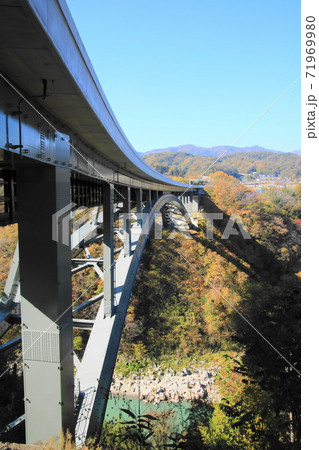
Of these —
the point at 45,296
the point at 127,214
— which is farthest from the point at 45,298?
the point at 127,214

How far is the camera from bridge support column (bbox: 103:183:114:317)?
714 centimetres

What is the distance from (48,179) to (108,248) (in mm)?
4050

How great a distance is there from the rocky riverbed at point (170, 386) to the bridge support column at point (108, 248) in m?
9.16

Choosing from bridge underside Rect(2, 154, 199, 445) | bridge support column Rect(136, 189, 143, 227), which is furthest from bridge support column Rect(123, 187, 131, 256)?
bridge underside Rect(2, 154, 199, 445)

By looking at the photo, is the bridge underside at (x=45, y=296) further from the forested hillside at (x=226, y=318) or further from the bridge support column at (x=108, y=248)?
the bridge support column at (x=108, y=248)

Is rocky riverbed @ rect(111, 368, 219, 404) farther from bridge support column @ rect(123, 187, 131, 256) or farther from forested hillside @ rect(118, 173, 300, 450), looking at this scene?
bridge support column @ rect(123, 187, 131, 256)

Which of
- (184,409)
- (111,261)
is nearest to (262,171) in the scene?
(184,409)

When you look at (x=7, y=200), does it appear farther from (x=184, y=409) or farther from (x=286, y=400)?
(x=184, y=409)

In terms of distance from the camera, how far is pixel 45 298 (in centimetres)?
A: 364

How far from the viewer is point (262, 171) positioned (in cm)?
3947

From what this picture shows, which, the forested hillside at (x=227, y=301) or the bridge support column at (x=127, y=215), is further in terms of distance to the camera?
the bridge support column at (x=127, y=215)

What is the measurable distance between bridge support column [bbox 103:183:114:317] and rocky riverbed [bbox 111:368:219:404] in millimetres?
9160

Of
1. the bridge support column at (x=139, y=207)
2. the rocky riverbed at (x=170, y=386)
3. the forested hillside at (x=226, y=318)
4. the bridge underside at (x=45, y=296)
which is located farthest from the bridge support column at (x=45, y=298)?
the rocky riverbed at (x=170, y=386)

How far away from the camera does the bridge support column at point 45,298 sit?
3.48 metres
